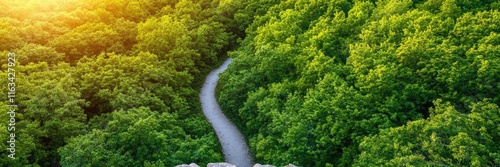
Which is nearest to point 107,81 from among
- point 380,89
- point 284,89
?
point 284,89

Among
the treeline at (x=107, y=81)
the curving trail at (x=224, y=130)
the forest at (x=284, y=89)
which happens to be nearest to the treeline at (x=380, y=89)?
the forest at (x=284, y=89)

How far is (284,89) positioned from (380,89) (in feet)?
33.1

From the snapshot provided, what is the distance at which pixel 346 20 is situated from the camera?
1750 inches

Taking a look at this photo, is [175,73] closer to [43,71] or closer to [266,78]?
[266,78]

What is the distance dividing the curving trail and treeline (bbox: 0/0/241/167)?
1480 mm

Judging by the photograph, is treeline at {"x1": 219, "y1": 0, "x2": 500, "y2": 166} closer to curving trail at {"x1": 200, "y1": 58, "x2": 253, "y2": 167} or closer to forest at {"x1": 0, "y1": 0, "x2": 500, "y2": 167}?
forest at {"x1": 0, "y1": 0, "x2": 500, "y2": 167}

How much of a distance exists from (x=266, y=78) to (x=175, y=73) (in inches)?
425

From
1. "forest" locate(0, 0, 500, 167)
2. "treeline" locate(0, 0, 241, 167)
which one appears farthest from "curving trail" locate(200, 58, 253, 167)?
"treeline" locate(0, 0, 241, 167)

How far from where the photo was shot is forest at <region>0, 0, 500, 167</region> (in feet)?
96.8

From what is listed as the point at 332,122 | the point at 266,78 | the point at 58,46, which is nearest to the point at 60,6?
the point at 58,46

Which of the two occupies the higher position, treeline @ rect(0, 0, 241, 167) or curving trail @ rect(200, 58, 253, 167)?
treeline @ rect(0, 0, 241, 167)

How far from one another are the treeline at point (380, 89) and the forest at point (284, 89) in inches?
4.9

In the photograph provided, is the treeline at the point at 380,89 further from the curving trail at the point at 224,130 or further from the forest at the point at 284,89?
the curving trail at the point at 224,130

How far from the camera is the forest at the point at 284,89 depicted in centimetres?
2952
